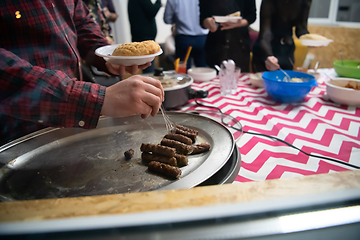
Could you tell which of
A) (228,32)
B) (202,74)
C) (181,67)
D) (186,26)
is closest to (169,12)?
(186,26)

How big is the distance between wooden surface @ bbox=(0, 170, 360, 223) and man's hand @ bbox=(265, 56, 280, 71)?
3.79ft

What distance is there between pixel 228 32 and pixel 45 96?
1.09 m

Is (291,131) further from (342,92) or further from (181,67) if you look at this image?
(181,67)

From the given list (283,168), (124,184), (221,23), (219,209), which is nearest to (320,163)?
(283,168)

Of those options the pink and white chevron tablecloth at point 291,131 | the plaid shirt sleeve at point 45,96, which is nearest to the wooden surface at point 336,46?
the pink and white chevron tablecloth at point 291,131

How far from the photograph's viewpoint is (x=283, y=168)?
76 centimetres

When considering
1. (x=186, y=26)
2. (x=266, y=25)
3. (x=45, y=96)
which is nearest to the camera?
(x=45, y=96)

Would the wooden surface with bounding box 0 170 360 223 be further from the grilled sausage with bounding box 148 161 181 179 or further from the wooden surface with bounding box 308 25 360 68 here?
the wooden surface with bounding box 308 25 360 68

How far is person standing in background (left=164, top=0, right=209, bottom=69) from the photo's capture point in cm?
Answer: 137

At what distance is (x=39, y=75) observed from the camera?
2.06 ft

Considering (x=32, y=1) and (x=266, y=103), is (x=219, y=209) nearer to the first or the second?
(x=32, y=1)

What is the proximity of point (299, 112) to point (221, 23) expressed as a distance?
69cm

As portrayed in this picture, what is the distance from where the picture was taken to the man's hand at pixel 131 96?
69 centimetres

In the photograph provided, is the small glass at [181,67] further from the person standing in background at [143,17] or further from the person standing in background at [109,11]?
the person standing in background at [143,17]
